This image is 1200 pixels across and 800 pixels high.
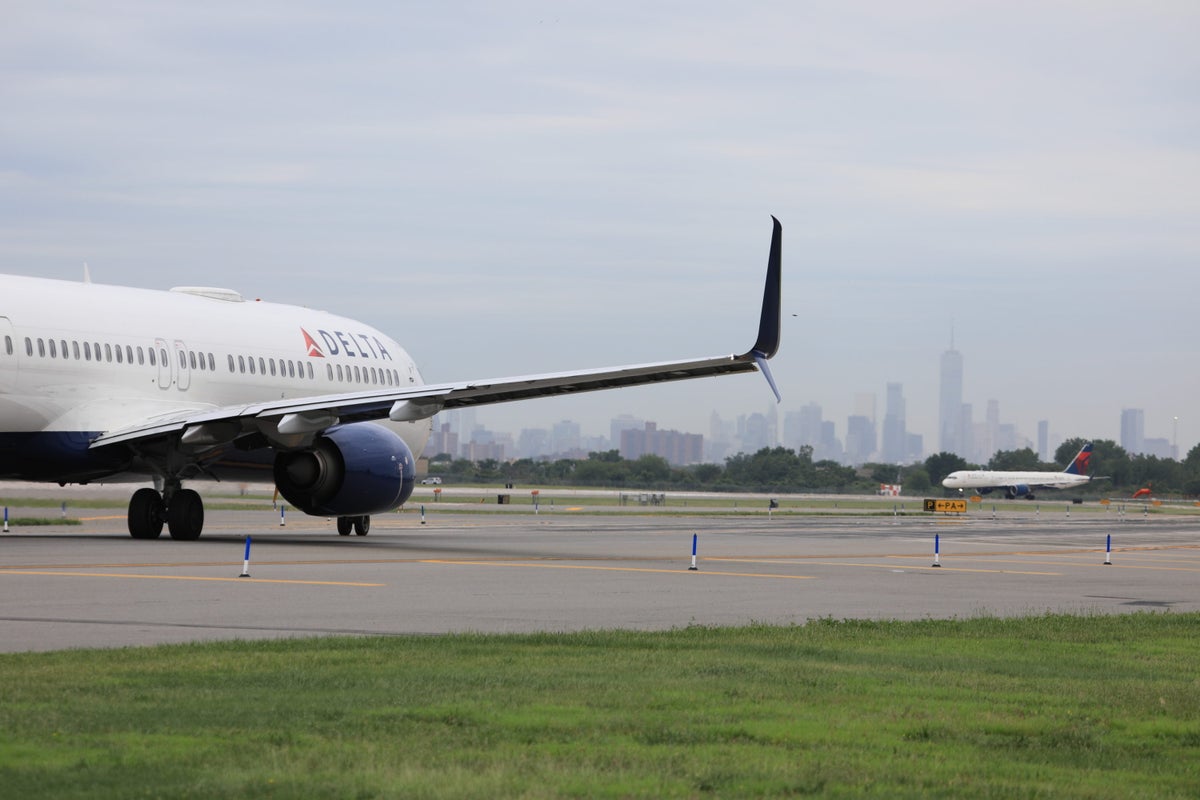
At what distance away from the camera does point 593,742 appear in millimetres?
9617

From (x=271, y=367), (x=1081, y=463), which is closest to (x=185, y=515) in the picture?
(x=271, y=367)

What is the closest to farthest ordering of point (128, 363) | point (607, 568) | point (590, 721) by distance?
point (590, 721), point (607, 568), point (128, 363)

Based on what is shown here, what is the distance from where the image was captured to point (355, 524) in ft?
126

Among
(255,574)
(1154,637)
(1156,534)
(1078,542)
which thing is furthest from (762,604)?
(1156,534)

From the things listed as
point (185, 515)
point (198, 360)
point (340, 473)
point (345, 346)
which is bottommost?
point (185, 515)

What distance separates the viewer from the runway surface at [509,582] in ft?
56.3

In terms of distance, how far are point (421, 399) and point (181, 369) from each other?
620 centimetres

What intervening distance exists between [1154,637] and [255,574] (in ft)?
40.2

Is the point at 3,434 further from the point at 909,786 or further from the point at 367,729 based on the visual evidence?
the point at 909,786

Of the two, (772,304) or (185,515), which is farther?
(185,515)

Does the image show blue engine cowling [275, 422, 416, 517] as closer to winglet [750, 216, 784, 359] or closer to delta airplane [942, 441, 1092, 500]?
winglet [750, 216, 784, 359]

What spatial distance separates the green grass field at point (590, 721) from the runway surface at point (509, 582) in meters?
2.58

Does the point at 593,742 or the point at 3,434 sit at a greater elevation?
the point at 3,434

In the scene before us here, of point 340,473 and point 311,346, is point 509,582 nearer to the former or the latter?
point 340,473
